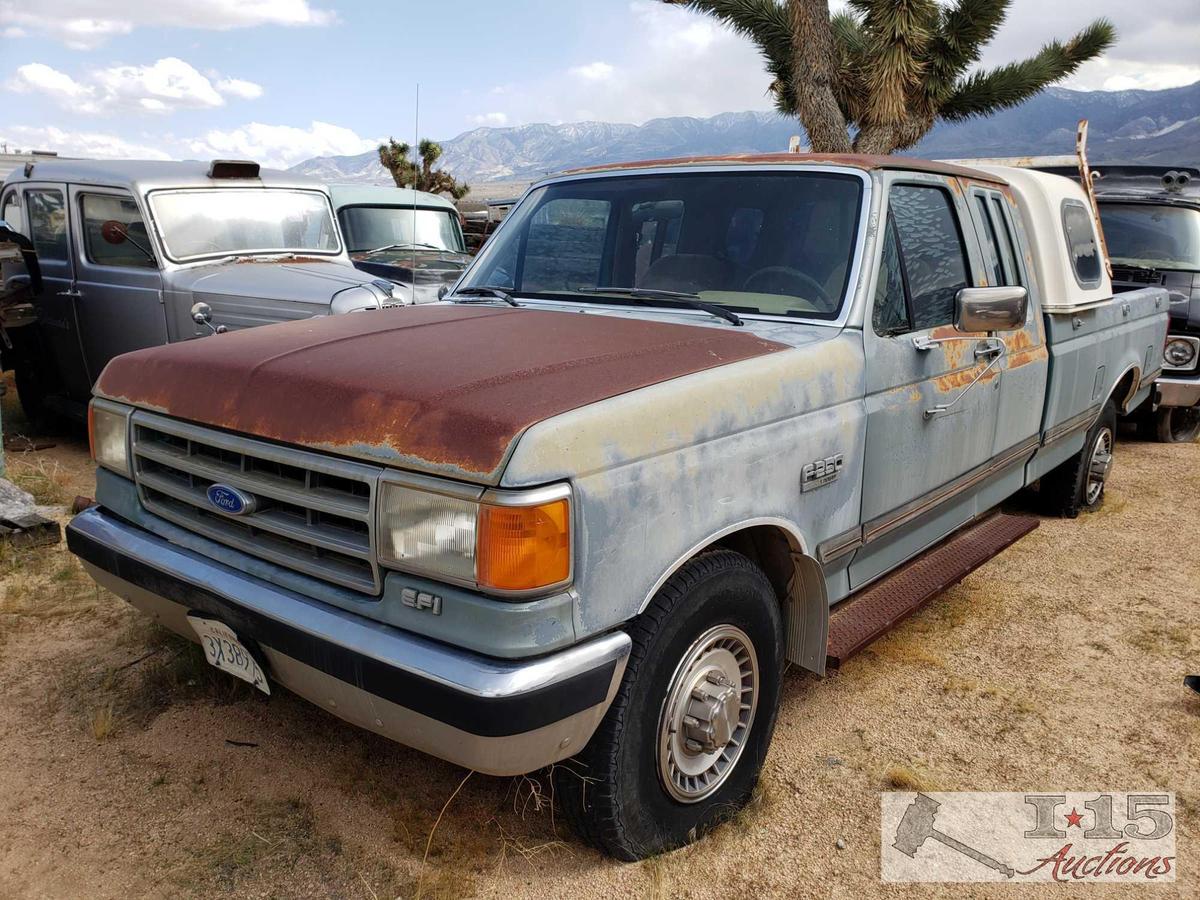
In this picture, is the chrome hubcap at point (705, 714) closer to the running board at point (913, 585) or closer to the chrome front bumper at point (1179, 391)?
the running board at point (913, 585)

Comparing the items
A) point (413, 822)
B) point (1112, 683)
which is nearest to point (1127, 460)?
point (1112, 683)

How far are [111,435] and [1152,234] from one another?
27.2 feet

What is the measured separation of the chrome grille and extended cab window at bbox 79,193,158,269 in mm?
4040

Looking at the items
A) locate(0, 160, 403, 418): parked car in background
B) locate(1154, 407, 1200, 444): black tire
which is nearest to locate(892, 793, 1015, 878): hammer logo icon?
locate(0, 160, 403, 418): parked car in background

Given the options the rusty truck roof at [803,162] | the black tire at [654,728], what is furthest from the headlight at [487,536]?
the rusty truck roof at [803,162]

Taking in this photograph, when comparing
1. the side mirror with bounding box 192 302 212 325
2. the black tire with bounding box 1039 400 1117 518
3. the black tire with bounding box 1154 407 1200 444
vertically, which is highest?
the side mirror with bounding box 192 302 212 325

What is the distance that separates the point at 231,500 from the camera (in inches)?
99.2

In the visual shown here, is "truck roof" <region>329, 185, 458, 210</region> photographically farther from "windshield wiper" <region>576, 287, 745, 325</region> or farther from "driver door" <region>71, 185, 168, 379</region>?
"windshield wiper" <region>576, 287, 745, 325</region>

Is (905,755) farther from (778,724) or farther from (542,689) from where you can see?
(542,689)

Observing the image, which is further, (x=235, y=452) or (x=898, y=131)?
(x=898, y=131)

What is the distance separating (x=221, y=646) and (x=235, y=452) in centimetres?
57

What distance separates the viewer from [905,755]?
322 cm

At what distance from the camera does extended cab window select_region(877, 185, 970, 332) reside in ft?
11.1

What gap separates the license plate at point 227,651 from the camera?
8.25ft
